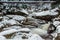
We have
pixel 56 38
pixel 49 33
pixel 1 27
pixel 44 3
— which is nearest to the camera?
pixel 56 38

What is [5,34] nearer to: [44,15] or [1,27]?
[1,27]

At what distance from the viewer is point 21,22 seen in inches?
70.2

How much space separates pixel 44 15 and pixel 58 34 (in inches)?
27.3

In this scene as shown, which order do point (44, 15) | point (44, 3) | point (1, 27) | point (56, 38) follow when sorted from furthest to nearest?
point (44, 3), point (44, 15), point (1, 27), point (56, 38)

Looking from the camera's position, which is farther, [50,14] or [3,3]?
[3,3]

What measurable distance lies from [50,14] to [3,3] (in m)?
1.22

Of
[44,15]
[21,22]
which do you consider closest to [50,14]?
[44,15]

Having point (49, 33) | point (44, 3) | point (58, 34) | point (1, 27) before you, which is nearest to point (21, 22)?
point (1, 27)

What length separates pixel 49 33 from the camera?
149 centimetres

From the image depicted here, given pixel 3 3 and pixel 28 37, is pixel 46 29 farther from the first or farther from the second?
pixel 3 3

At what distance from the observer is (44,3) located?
3.10 m

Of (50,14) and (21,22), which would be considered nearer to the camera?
(21,22)

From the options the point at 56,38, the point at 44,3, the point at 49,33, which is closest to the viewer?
the point at 56,38

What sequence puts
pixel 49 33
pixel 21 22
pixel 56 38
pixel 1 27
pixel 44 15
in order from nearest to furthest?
pixel 56 38 → pixel 49 33 → pixel 1 27 → pixel 21 22 → pixel 44 15
